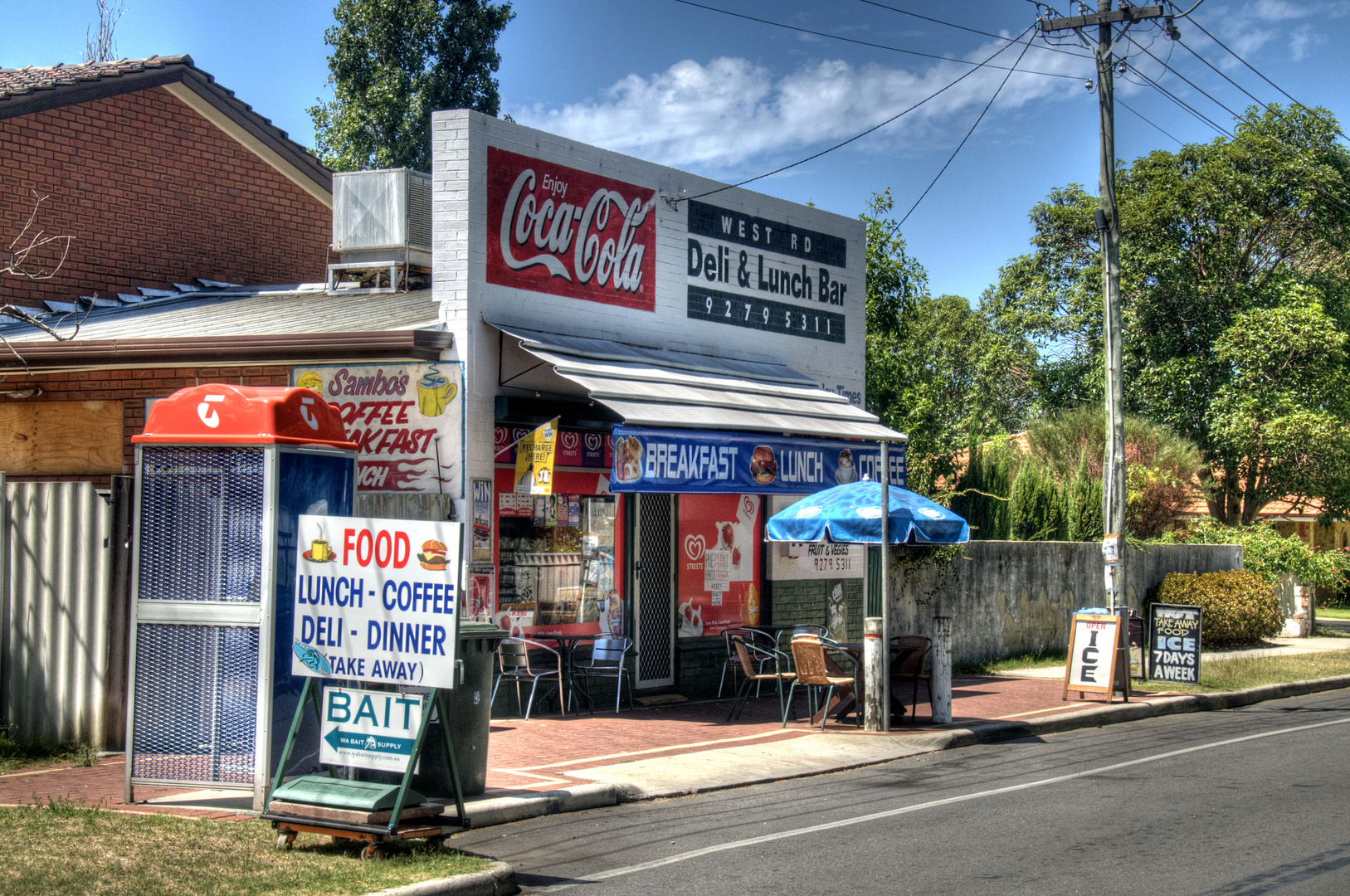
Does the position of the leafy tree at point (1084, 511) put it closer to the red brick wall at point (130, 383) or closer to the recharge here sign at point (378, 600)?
the red brick wall at point (130, 383)

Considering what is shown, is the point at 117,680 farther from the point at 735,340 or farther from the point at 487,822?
the point at 735,340

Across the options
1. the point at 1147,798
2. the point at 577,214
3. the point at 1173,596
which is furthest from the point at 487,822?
the point at 1173,596

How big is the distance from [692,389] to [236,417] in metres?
6.26

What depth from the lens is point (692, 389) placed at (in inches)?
532

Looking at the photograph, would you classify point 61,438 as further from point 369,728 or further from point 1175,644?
point 1175,644

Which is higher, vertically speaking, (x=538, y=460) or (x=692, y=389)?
(x=692, y=389)

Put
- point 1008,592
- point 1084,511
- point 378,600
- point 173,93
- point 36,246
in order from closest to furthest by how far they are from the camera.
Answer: point 378,600 → point 36,246 → point 173,93 → point 1008,592 → point 1084,511

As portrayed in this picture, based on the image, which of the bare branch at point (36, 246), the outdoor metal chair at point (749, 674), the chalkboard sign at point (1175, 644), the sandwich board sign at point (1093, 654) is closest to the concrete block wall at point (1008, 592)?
the chalkboard sign at point (1175, 644)

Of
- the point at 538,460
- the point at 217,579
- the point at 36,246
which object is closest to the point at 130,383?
the point at 36,246

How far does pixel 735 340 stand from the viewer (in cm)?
1609

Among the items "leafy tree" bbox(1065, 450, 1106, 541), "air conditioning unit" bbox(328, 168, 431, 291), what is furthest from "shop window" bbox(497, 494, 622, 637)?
"leafy tree" bbox(1065, 450, 1106, 541)

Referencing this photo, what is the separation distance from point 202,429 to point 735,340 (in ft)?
29.4

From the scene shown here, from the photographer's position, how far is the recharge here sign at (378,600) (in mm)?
7363

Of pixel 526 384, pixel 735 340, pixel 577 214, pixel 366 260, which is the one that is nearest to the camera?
pixel 526 384
